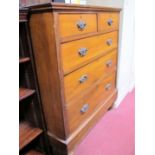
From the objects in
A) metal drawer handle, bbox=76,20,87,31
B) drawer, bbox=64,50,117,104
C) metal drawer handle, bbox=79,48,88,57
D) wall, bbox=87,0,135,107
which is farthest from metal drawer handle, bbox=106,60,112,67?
metal drawer handle, bbox=76,20,87,31

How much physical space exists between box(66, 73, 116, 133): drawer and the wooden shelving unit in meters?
0.21

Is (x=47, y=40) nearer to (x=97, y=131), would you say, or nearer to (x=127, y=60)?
(x=97, y=131)

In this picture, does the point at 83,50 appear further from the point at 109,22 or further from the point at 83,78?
the point at 109,22

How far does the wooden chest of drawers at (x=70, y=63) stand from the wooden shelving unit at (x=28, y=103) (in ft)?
0.13

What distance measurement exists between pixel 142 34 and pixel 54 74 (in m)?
0.57

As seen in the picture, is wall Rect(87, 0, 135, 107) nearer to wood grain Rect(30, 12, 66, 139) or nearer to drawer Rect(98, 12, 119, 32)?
drawer Rect(98, 12, 119, 32)

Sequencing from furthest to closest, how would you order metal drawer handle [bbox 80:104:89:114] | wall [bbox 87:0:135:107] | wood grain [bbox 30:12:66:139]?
1. wall [bbox 87:0:135:107]
2. metal drawer handle [bbox 80:104:89:114]
3. wood grain [bbox 30:12:66:139]

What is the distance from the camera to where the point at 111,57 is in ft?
5.75

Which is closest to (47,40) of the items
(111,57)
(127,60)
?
(111,57)

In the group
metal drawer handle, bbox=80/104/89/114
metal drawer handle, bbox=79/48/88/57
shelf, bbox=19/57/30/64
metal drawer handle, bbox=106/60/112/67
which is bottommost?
metal drawer handle, bbox=80/104/89/114

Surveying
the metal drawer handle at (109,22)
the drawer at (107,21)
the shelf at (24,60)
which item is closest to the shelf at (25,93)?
the shelf at (24,60)

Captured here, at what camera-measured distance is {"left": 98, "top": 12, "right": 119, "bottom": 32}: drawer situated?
1419 mm

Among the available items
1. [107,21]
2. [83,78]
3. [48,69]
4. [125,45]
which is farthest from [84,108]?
[125,45]

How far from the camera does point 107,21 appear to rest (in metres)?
1.52
